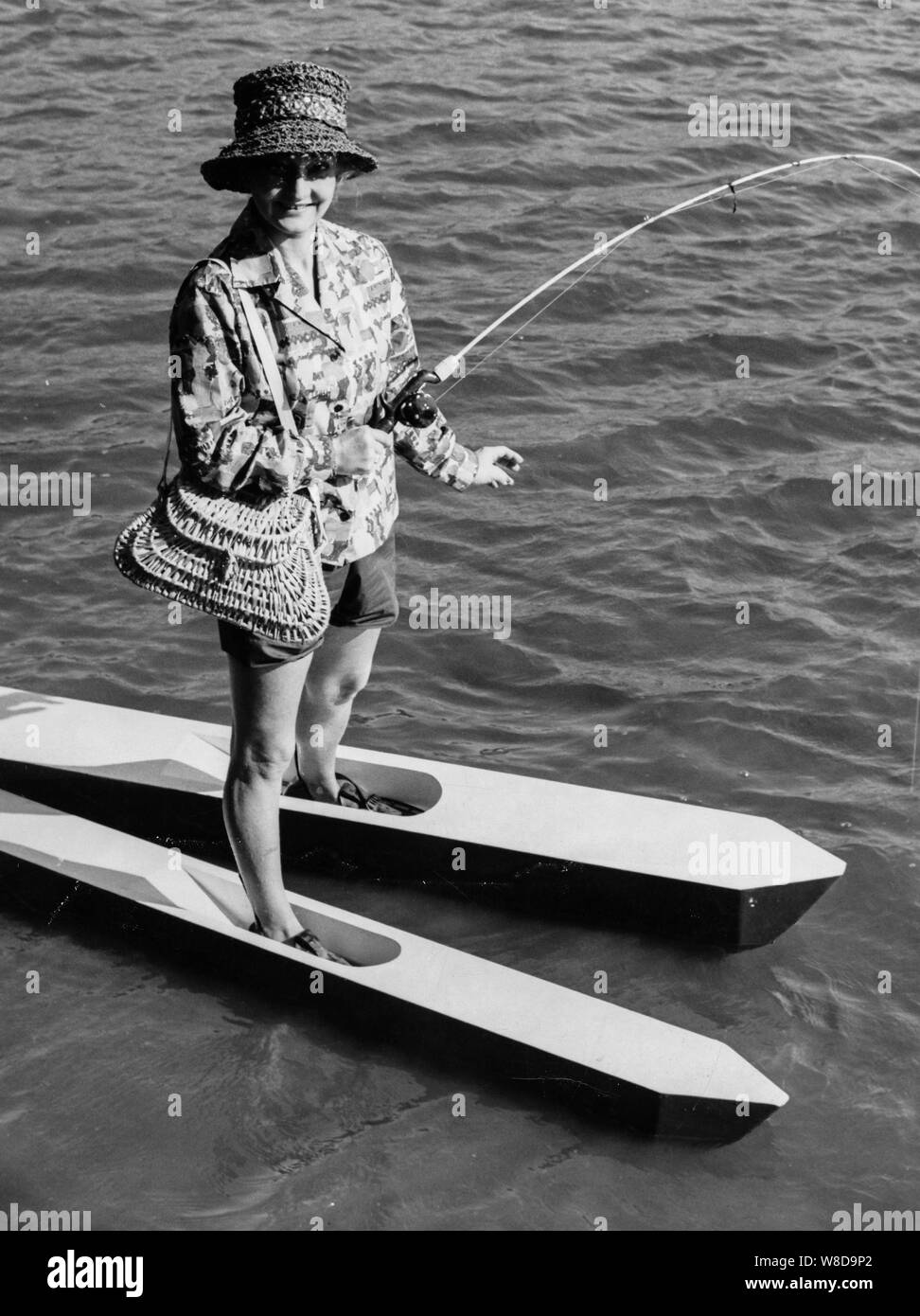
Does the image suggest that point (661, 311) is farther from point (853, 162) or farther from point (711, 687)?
point (711, 687)

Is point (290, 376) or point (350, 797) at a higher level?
point (290, 376)

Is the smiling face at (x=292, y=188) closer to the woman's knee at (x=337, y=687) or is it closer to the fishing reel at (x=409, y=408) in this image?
the fishing reel at (x=409, y=408)

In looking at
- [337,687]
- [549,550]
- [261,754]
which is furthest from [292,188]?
[549,550]

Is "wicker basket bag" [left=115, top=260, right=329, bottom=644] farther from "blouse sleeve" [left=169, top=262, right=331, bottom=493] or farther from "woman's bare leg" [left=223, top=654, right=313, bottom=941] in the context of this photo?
"woman's bare leg" [left=223, top=654, right=313, bottom=941]

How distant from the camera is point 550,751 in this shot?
214 inches

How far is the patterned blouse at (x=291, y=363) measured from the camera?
11.3 feet

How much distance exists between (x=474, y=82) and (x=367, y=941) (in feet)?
24.4

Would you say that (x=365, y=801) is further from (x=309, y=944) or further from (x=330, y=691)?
(x=309, y=944)

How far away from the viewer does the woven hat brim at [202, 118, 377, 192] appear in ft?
11.2

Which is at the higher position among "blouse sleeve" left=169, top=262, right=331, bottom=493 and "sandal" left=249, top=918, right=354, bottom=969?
"blouse sleeve" left=169, top=262, right=331, bottom=493

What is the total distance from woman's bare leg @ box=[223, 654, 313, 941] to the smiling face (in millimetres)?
982

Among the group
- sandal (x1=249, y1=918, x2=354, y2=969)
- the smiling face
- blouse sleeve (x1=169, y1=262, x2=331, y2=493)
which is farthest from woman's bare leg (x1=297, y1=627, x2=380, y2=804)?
the smiling face

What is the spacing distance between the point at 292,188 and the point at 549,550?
126 inches

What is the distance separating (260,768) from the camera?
396cm
